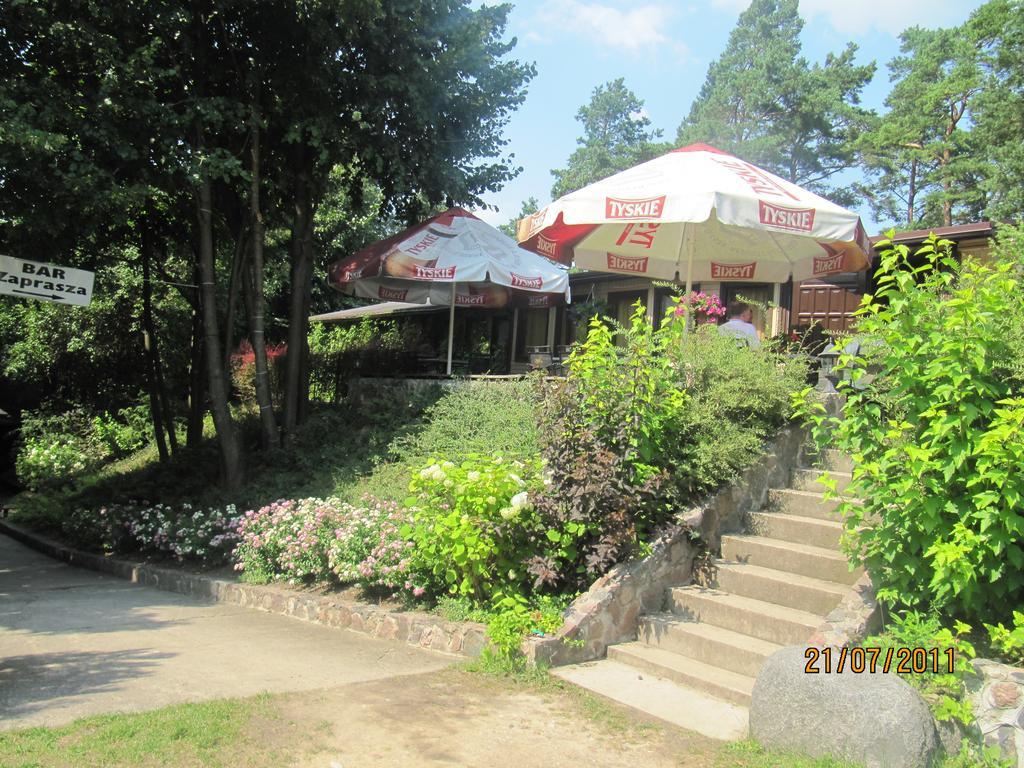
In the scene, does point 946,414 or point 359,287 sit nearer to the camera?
point 946,414

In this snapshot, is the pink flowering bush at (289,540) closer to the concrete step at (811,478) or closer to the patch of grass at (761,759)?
the patch of grass at (761,759)

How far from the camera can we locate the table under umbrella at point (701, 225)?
6.69 meters

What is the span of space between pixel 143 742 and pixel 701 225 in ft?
24.8

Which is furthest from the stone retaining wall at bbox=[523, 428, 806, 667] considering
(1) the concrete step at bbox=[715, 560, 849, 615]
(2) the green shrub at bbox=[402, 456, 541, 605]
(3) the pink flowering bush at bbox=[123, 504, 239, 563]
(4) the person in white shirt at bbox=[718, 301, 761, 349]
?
(3) the pink flowering bush at bbox=[123, 504, 239, 563]

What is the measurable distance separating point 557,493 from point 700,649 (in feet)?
4.63

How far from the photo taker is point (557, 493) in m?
5.38

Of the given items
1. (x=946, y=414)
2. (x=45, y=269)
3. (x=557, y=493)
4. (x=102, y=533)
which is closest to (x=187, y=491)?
(x=102, y=533)

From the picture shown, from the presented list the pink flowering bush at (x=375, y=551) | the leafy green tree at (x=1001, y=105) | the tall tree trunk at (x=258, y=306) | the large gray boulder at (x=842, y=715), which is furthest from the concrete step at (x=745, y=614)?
the leafy green tree at (x=1001, y=105)

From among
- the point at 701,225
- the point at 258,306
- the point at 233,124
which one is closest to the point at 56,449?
the point at 258,306

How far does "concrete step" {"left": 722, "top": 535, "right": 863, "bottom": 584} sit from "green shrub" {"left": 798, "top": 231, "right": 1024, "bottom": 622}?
0.85 metres

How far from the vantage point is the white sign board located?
8.77 metres

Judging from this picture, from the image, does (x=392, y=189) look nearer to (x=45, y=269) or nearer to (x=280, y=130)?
(x=280, y=130)

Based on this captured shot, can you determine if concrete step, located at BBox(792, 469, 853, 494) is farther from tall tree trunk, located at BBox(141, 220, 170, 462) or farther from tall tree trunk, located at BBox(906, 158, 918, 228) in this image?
tall tree trunk, located at BBox(906, 158, 918, 228)

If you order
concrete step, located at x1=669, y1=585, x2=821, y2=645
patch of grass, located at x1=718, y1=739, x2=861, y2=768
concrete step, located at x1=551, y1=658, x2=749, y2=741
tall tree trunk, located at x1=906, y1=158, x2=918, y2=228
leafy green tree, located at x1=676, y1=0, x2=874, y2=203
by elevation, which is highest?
leafy green tree, located at x1=676, y1=0, x2=874, y2=203
